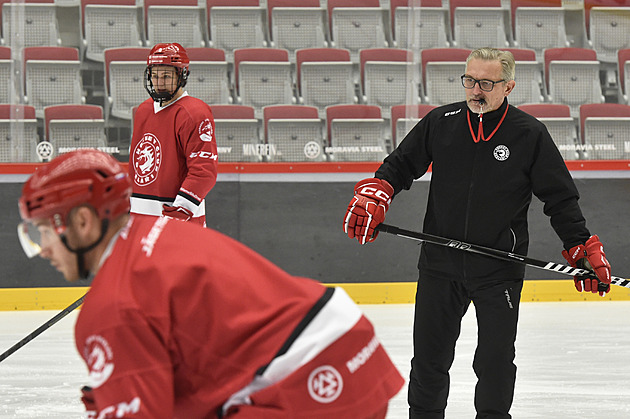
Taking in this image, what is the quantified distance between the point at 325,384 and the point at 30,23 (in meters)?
5.08

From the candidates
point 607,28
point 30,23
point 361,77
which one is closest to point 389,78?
point 361,77

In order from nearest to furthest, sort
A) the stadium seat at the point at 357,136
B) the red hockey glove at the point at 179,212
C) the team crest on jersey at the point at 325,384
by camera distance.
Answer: the team crest on jersey at the point at 325,384
the red hockey glove at the point at 179,212
the stadium seat at the point at 357,136

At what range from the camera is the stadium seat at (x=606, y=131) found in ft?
19.4

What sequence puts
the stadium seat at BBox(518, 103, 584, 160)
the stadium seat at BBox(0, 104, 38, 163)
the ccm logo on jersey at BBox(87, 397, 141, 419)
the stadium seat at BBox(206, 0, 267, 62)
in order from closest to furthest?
the ccm logo on jersey at BBox(87, 397, 141, 419) → the stadium seat at BBox(0, 104, 38, 163) → the stadium seat at BBox(518, 103, 584, 160) → the stadium seat at BBox(206, 0, 267, 62)

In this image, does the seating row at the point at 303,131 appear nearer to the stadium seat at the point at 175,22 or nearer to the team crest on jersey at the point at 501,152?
the stadium seat at the point at 175,22

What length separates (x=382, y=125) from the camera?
5.83 meters

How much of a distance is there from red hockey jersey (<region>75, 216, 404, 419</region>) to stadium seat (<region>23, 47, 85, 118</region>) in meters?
4.63

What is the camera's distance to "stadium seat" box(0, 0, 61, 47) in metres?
5.68

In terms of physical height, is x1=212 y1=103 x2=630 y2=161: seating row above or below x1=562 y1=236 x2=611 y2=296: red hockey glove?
above

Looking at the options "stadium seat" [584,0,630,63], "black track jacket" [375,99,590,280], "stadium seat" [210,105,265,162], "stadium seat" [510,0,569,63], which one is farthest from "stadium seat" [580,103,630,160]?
"black track jacket" [375,99,590,280]

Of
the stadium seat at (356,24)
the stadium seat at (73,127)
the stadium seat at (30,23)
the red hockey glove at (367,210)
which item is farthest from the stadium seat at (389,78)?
the red hockey glove at (367,210)

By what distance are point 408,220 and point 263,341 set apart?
4.51 metres

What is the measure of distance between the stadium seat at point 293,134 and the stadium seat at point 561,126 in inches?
55.6

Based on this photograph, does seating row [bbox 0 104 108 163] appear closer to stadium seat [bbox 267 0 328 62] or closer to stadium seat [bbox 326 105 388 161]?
stadium seat [bbox 326 105 388 161]
